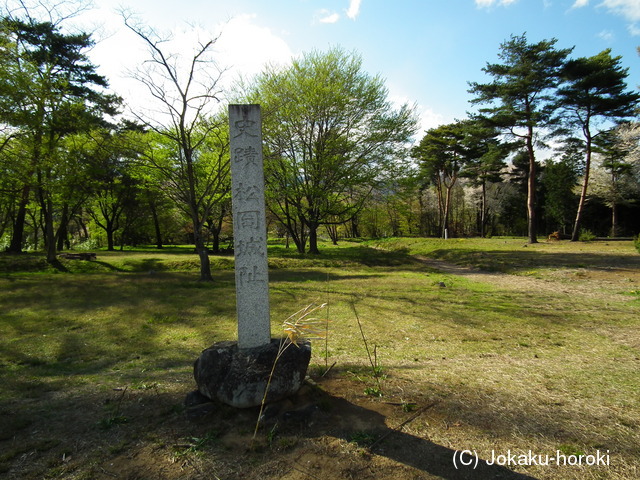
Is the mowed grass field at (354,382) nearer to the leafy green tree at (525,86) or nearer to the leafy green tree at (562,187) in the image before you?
the leafy green tree at (525,86)

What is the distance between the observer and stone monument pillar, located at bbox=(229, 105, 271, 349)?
145 inches

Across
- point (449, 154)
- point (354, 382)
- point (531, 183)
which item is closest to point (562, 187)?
point (449, 154)

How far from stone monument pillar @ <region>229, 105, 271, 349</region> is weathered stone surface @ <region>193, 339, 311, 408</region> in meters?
0.25

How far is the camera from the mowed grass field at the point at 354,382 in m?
2.70

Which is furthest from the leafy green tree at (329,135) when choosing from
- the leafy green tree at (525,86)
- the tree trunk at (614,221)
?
the tree trunk at (614,221)

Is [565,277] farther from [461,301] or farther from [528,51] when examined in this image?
[528,51]

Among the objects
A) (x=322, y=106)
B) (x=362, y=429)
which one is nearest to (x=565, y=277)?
(x=362, y=429)

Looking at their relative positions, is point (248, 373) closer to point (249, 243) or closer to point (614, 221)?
point (249, 243)

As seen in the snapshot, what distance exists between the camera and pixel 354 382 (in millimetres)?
3967

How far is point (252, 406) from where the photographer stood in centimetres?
328

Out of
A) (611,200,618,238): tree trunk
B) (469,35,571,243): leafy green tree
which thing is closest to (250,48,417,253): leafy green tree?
(469,35,571,243): leafy green tree

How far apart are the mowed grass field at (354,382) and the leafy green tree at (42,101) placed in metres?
6.44

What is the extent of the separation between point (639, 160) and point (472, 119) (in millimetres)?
13384

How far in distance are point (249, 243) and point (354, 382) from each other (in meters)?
2.06
